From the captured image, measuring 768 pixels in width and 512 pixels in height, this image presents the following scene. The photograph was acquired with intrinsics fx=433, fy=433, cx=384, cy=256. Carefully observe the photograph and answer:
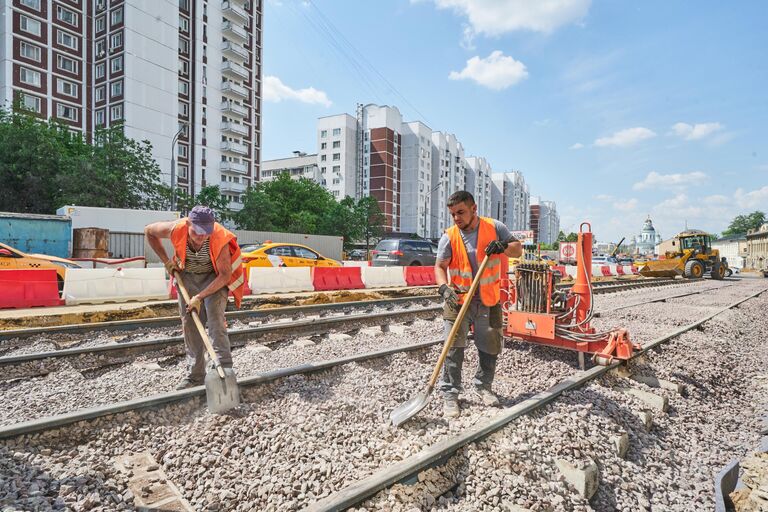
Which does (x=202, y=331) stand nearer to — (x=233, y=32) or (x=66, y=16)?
(x=66, y=16)

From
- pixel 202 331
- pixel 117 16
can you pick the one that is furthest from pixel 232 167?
pixel 202 331

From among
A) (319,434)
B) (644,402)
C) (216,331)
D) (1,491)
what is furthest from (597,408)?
(1,491)

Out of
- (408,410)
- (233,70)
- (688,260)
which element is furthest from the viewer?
(233,70)

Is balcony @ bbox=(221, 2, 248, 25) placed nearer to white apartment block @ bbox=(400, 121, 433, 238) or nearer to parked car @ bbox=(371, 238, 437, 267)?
white apartment block @ bbox=(400, 121, 433, 238)

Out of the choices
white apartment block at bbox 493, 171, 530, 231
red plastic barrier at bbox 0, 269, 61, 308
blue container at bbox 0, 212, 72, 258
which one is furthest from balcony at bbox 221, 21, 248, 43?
white apartment block at bbox 493, 171, 530, 231

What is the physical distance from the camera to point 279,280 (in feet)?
37.9

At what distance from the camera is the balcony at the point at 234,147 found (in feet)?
170

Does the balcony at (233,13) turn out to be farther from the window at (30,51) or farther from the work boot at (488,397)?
the work boot at (488,397)

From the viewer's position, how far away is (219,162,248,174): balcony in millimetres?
51719

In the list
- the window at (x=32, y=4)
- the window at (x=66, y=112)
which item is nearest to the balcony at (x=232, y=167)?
the window at (x=66, y=112)

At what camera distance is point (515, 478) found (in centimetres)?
280

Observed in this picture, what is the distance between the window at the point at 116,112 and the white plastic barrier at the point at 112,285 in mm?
41751

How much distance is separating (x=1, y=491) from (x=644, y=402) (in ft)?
17.2

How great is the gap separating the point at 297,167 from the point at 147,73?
124 feet
